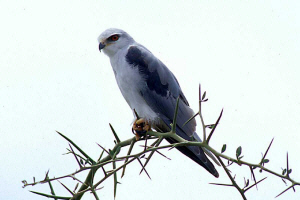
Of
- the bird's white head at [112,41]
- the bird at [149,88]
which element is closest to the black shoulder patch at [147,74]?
the bird at [149,88]

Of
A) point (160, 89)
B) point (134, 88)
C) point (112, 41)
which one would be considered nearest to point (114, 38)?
point (112, 41)

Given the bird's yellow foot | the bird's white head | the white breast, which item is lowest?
the bird's yellow foot

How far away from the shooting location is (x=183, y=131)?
454 centimetres

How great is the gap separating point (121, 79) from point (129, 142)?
195cm

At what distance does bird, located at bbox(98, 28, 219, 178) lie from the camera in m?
4.62

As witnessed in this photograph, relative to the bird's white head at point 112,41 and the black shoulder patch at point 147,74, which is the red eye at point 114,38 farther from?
the black shoulder patch at point 147,74

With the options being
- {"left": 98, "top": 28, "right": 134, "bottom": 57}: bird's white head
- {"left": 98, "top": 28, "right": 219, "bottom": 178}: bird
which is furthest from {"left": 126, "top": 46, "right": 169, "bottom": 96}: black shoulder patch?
{"left": 98, "top": 28, "right": 134, "bottom": 57}: bird's white head

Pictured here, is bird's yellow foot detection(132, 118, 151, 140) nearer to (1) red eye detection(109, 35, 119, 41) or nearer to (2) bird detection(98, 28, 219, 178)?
(2) bird detection(98, 28, 219, 178)

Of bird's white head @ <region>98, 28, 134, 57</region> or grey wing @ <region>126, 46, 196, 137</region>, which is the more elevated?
bird's white head @ <region>98, 28, 134, 57</region>

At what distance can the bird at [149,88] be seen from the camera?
4621mm

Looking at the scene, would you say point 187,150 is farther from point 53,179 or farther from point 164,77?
point 53,179

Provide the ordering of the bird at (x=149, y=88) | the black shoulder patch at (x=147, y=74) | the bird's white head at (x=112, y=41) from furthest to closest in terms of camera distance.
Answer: the bird's white head at (x=112, y=41) → the black shoulder patch at (x=147, y=74) → the bird at (x=149, y=88)

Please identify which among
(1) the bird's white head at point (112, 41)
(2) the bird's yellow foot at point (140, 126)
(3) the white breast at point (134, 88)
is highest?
(1) the bird's white head at point (112, 41)

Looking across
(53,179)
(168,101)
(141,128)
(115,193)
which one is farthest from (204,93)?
(168,101)
